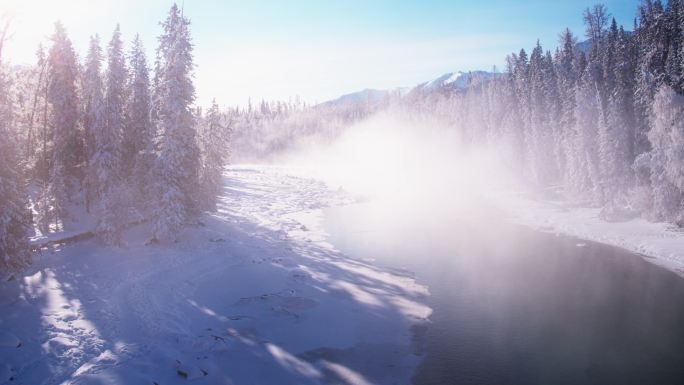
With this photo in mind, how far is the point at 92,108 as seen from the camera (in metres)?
29.3

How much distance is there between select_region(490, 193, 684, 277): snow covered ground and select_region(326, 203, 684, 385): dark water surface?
158 cm

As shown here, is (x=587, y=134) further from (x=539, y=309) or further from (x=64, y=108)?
(x=64, y=108)

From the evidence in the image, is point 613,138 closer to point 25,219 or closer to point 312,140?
point 25,219

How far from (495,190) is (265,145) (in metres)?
99.4

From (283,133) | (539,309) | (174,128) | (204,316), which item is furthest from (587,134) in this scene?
(283,133)

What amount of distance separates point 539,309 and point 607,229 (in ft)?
75.3

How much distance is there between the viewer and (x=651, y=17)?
132 ft

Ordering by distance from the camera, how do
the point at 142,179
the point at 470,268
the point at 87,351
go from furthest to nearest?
the point at 142,179 → the point at 470,268 → the point at 87,351

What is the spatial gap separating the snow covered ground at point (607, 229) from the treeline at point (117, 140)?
111ft

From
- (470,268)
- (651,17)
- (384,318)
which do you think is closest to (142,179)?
(384,318)

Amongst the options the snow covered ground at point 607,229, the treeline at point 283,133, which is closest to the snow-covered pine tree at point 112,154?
the snow covered ground at point 607,229

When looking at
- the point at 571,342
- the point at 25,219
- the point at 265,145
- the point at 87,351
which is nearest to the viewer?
the point at 87,351

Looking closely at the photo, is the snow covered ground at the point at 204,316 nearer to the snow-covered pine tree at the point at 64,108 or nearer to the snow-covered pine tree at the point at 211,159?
the snow-covered pine tree at the point at 211,159

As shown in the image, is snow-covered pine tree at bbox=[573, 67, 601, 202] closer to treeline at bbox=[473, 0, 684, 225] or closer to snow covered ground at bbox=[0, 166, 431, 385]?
treeline at bbox=[473, 0, 684, 225]
